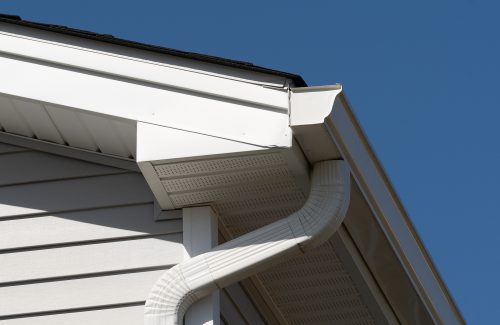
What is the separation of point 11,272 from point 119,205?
0.59 m

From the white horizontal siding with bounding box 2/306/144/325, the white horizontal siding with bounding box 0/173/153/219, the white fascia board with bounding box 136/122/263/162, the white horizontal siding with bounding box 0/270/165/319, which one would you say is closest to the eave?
the white fascia board with bounding box 136/122/263/162

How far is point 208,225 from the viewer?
566 cm

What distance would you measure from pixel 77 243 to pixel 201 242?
2.01 ft

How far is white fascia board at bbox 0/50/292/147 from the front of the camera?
5363 millimetres

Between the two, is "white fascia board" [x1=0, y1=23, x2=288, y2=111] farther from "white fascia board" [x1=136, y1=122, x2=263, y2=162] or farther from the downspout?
the downspout

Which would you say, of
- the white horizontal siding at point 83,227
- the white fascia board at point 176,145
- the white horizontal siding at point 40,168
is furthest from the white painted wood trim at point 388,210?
the white horizontal siding at point 40,168

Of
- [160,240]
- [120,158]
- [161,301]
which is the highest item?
[120,158]

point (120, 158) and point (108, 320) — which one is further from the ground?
point (120, 158)

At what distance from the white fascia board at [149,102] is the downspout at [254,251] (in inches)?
13.8

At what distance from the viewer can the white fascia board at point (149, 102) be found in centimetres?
536

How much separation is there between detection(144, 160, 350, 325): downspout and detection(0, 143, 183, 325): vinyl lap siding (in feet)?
0.60

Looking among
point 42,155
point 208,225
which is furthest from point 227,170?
point 42,155

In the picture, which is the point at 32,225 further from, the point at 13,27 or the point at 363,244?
the point at 363,244

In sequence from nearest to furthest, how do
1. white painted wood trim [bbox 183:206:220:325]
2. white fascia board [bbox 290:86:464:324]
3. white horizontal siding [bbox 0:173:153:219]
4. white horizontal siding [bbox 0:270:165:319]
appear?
white fascia board [bbox 290:86:464:324], white painted wood trim [bbox 183:206:220:325], white horizontal siding [bbox 0:270:165:319], white horizontal siding [bbox 0:173:153:219]
